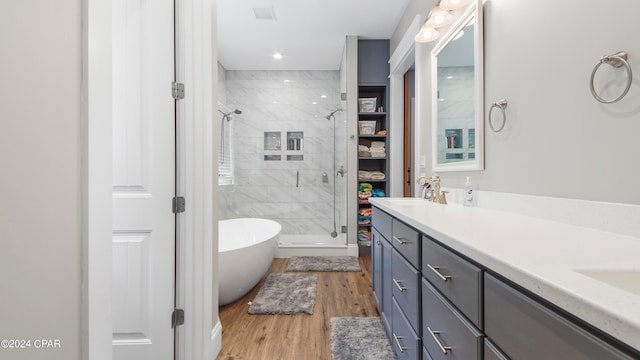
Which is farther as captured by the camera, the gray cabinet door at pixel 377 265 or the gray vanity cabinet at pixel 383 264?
the gray cabinet door at pixel 377 265

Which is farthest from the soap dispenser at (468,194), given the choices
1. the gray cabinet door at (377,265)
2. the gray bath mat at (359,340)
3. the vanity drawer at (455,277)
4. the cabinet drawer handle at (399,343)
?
the gray bath mat at (359,340)

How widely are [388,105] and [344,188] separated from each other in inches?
47.0

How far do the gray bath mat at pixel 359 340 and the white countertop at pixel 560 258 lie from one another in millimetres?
939

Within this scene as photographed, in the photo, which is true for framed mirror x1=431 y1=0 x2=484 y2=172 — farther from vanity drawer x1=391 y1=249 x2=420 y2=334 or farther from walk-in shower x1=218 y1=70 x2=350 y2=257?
walk-in shower x1=218 y1=70 x2=350 y2=257

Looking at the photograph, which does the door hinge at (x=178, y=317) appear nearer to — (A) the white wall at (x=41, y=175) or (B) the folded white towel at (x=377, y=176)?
(A) the white wall at (x=41, y=175)

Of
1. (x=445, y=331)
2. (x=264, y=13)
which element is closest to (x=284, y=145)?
(x=264, y=13)

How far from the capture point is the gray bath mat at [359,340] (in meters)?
1.54

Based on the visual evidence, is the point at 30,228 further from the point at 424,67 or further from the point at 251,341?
the point at 424,67

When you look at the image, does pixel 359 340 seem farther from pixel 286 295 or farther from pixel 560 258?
pixel 560 258

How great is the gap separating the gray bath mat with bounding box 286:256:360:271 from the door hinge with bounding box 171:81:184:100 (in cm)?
220

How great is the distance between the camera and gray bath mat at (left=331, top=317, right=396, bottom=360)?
1543 mm

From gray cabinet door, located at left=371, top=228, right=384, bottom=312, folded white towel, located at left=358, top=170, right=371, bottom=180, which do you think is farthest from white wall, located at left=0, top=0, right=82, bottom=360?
folded white towel, located at left=358, top=170, right=371, bottom=180

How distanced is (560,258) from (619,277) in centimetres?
9

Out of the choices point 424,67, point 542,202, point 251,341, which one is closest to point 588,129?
point 542,202
